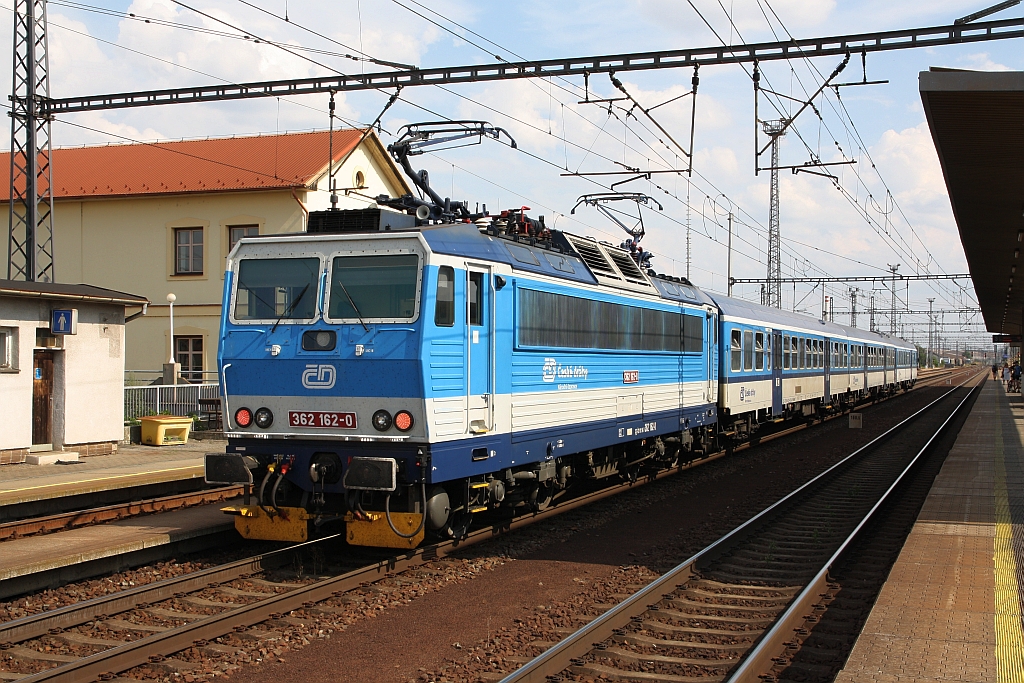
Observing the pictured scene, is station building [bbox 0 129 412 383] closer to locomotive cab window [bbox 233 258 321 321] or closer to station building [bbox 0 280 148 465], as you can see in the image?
station building [bbox 0 280 148 465]

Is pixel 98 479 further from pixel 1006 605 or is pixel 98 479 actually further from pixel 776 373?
pixel 776 373

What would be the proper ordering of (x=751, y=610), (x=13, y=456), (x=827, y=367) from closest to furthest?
(x=751, y=610) → (x=13, y=456) → (x=827, y=367)

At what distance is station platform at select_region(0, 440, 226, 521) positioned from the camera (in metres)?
12.8

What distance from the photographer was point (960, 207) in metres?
16.8

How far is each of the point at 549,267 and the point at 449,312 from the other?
97.7 inches

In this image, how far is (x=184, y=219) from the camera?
3000 cm

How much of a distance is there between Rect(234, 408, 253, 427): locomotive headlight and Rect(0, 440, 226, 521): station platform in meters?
4.20

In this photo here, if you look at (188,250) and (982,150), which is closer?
(982,150)

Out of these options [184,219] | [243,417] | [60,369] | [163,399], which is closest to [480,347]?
[243,417]

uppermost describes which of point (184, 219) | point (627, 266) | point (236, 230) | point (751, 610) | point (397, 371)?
point (184, 219)

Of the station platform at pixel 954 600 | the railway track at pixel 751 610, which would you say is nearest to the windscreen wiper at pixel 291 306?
the railway track at pixel 751 610

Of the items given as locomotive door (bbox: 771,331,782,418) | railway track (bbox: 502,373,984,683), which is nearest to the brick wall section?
railway track (bbox: 502,373,984,683)

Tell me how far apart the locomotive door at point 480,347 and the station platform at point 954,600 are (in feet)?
13.4

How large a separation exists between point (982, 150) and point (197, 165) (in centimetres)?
2506
